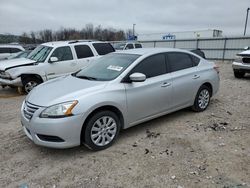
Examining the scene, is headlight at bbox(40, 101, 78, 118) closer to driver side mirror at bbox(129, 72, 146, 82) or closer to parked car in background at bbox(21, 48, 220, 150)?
parked car in background at bbox(21, 48, 220, 150)

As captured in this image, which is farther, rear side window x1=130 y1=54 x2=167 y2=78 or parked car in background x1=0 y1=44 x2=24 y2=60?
parked car in background x1=0 y1=44 x2=24 y2=60

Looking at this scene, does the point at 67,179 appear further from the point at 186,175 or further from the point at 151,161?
the point at 186,175

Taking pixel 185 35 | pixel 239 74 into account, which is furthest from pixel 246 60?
pixel 185 35

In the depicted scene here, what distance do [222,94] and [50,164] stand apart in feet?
18.8

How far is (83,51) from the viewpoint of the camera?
7.99 metres

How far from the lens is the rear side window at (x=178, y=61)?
4555mm

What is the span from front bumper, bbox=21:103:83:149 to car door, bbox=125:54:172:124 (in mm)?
988

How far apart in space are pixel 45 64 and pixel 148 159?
5.41m

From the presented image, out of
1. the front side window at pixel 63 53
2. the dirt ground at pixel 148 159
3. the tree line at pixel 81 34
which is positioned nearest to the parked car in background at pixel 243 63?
the dirt ground at pixel 148 159

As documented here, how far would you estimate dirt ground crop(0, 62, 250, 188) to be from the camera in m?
2.79

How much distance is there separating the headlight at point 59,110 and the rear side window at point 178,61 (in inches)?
91.7

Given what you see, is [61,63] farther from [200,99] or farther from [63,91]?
[200,99]

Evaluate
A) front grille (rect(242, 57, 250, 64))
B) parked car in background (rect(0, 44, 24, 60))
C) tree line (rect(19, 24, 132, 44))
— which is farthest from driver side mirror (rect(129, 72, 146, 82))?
tree line (rect(19, 24, 132, 44))

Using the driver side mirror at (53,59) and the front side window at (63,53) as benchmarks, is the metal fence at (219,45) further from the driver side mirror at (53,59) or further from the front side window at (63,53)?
the driver side mirror at (53,59)
